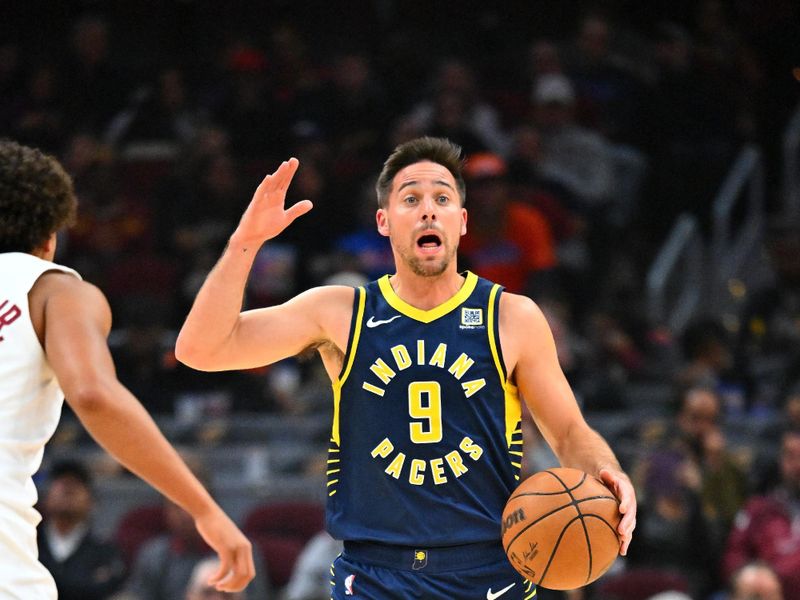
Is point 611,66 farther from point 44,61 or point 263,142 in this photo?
point 44,61

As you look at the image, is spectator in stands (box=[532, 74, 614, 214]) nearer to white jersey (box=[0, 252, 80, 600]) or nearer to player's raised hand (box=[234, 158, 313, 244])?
player's raised hand (box=[234, 158, 313, 244])

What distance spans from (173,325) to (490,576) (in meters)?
7.05

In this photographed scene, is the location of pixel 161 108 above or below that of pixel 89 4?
below

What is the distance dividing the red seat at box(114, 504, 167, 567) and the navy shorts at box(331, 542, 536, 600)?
189 inches

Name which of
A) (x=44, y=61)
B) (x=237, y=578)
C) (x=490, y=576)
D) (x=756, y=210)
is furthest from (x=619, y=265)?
(x=237, y=578)

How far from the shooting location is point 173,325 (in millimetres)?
11242

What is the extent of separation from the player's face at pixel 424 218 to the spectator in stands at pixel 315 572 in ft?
12.4

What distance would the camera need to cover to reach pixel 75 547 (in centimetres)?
821

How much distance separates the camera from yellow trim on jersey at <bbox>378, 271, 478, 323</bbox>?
189 inches

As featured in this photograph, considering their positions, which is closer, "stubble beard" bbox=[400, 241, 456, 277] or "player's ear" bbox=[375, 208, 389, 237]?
"stubble beard" bbox=[400, 241, 456, 277]

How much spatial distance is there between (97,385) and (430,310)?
5.49ft

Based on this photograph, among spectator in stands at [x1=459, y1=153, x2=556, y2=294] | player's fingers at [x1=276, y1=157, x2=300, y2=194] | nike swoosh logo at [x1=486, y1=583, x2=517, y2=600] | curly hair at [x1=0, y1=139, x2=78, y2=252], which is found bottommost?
nike swoosh logo at [x1=486, y1=583, x2=517, y2=600]

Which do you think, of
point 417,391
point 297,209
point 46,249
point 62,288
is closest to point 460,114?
point 297,209

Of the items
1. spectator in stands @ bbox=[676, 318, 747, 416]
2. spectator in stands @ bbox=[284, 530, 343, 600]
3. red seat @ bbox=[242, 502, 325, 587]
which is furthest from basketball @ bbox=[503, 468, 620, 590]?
spectator in stands @ bbox=[676, 318, 747, 416]
